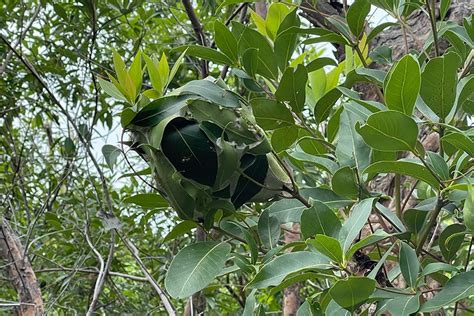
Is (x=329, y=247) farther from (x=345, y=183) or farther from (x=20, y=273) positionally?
(x=20, y=273)

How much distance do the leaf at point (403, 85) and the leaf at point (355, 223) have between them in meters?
0.07

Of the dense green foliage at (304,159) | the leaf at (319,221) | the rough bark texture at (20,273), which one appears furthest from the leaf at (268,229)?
the rough bark texture at (20,273)

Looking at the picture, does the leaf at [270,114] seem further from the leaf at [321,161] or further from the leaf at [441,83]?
the leaf at [441,83]

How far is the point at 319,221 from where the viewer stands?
49 cm

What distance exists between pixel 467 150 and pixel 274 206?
21cm

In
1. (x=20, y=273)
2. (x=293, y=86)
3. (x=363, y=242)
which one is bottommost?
(x=20, y=273)

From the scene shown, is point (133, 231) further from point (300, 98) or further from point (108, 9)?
point (300, 98)

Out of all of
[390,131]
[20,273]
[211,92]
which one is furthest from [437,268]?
[20,273]

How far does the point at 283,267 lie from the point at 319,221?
53mm

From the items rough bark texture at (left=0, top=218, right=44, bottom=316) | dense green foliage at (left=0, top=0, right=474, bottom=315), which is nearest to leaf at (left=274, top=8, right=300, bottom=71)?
dense green foliage at (left=0, top=0, right=474, bottom=315)

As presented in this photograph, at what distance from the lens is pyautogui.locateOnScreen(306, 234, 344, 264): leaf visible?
431 mm

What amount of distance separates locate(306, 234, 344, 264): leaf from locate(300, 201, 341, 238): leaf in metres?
0.05

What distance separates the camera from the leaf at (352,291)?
429 millimetres

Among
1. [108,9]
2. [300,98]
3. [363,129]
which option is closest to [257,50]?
[300,98]
